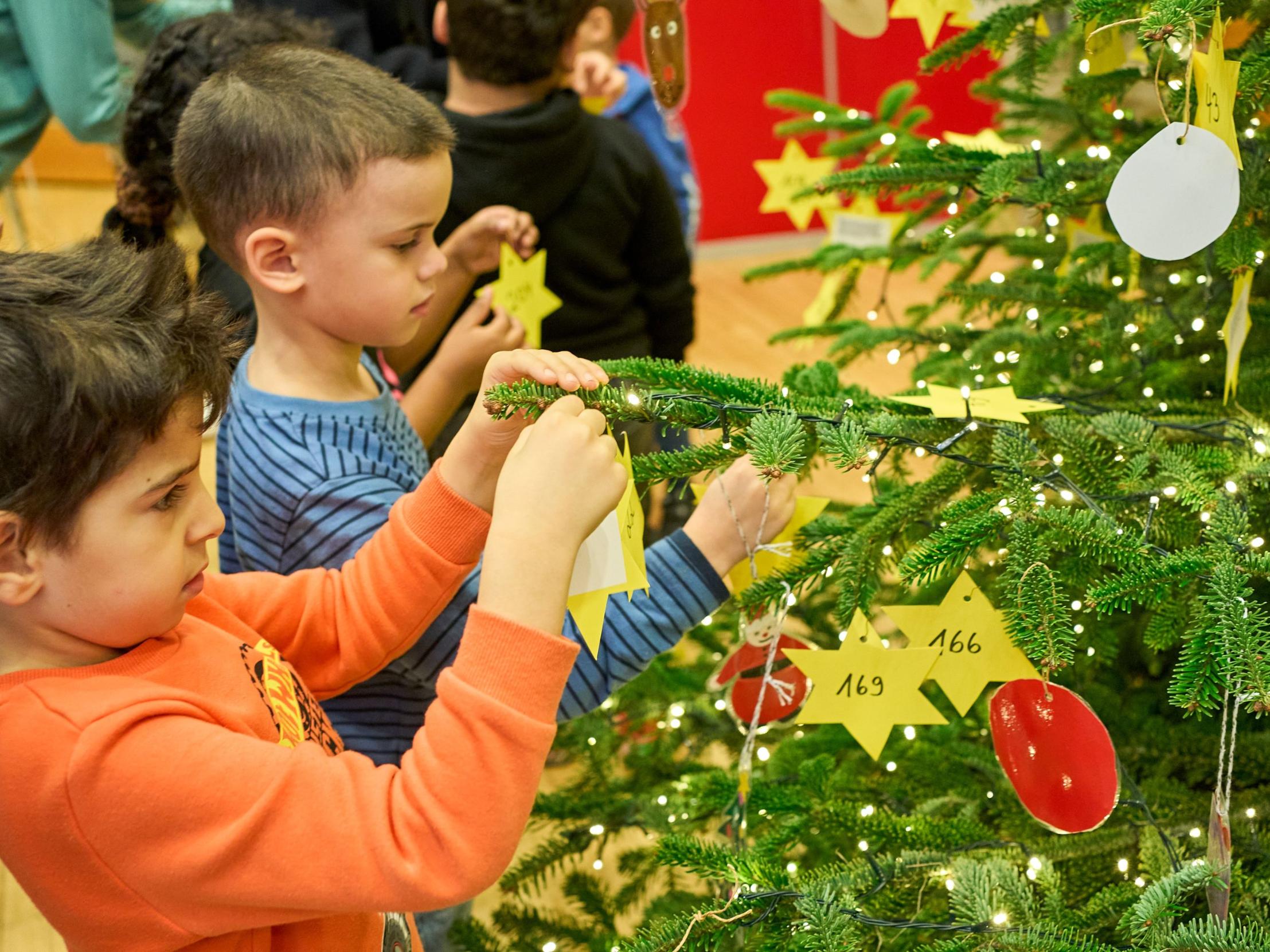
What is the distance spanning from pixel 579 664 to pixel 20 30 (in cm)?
140

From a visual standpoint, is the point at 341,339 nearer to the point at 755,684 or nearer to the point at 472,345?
the point at 472,345

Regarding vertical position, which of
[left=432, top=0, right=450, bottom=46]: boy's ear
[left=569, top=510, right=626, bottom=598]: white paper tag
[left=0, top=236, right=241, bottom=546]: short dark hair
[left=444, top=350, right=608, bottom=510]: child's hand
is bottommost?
[left=569, top=510, right=626, bottom=598]: white paper tag

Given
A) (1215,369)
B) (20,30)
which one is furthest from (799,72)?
(1215,369)

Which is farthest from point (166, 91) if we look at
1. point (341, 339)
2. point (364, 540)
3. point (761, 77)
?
point (761, 77)

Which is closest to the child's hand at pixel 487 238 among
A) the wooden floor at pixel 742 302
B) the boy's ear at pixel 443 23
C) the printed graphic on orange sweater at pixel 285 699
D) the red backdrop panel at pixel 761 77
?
the boy's ear at pixel 443 23

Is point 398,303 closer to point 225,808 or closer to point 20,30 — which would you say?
point 225,808

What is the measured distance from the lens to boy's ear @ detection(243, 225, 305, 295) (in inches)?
38.2

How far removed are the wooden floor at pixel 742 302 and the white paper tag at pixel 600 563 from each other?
5.63ft

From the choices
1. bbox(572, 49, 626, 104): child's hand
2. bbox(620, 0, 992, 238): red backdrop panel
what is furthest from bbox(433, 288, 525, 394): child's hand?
bbox(620, 0, 992, 238): red backdrop panel

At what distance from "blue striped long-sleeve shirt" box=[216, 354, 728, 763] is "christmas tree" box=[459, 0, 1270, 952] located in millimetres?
71

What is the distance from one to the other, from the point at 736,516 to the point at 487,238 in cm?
70

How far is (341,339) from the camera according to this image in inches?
40.6

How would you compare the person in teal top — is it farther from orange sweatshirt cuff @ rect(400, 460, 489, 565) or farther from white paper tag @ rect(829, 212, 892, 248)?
orange sweatshirt cuff @ rect(400, 460, 489, 565)

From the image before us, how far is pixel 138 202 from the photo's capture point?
1.38 metres
